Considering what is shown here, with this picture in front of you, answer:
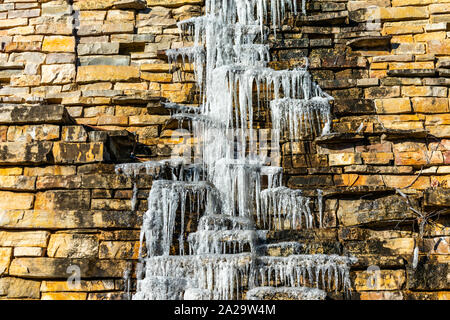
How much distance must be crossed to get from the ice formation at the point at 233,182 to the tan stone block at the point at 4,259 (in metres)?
1.26

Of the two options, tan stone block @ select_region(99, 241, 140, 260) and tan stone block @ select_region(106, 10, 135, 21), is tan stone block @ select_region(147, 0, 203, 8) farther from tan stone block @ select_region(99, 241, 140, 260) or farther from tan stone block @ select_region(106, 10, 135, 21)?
tan stone block @ select_region(99, 241, 140, 260)

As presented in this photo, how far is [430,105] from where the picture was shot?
6.61m

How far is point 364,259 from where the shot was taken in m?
4.75

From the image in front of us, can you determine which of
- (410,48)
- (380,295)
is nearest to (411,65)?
(410,48)

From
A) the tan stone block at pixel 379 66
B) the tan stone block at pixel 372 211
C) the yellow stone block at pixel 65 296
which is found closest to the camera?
the yellow stone block at pixel 65 296

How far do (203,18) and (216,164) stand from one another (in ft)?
7.71

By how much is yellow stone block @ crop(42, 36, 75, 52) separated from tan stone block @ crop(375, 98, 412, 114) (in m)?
4.15

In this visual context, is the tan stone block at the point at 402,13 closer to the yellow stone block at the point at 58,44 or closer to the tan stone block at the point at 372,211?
the tan stone block at the point at 372,211

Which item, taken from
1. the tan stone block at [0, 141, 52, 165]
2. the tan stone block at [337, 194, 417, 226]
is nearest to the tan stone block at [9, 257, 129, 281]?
the tan stone block at [0, 141, 52, 165]

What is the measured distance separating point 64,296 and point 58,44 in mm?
3953

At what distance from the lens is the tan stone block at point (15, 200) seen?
542 centimetres

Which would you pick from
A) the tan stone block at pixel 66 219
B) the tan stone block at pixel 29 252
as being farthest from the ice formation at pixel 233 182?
the tan stone block at pixel 29 252

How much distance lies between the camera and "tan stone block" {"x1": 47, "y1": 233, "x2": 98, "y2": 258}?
5.10 meters

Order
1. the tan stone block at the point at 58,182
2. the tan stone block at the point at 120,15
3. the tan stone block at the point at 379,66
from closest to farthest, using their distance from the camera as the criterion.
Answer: the tan stone block at the point at 58,182 → the tan stone block at the point at 379,66 → the tan stone block at the point at 120,15
